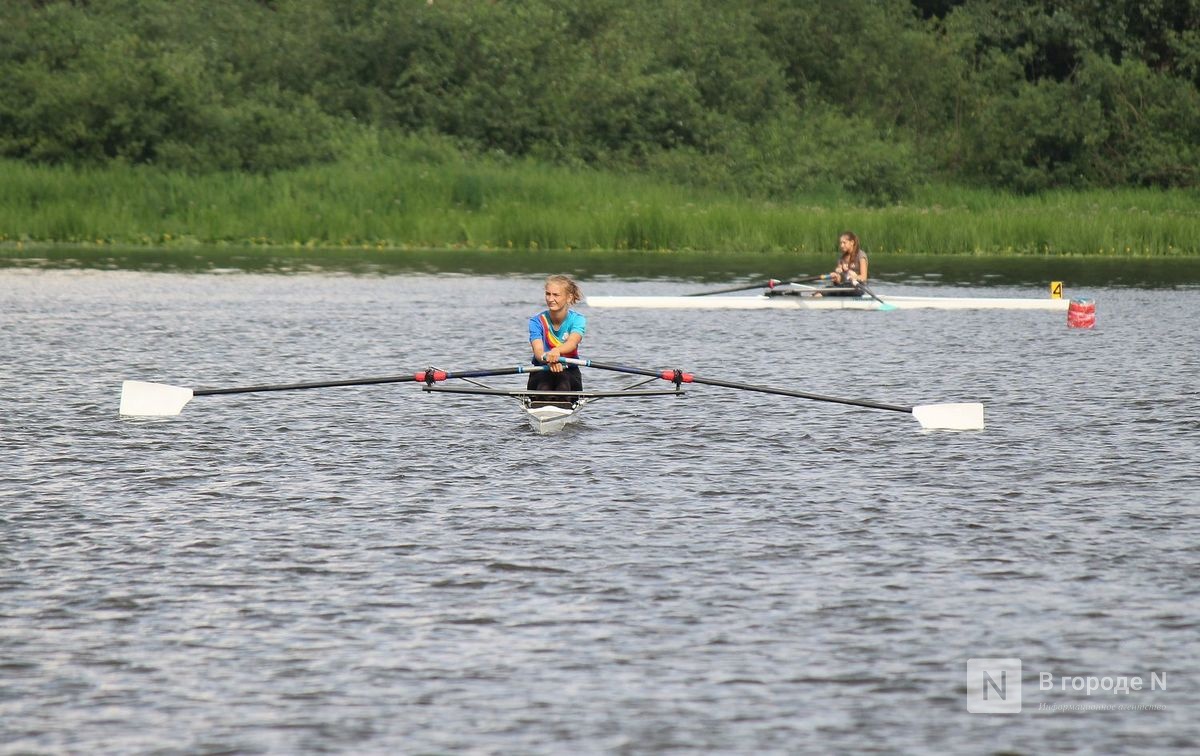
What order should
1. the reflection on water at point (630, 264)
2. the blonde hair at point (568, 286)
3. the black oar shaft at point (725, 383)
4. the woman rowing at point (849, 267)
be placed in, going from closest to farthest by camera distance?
the black oar shaft at point (725, 383)
the blonde hair at point (568, 286)
the woman rowing at point (849, 267)
the reflection on water at point (630, 264)

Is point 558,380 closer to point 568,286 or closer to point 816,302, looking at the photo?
point 568,286

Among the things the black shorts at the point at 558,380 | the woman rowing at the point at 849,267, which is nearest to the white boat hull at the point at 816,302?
the woman rowing at the point at 849,267

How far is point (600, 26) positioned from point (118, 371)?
45.7 meters

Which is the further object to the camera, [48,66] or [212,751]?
[48,66]

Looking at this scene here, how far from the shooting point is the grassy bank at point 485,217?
144ft

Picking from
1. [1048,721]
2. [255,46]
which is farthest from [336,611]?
[255,46]

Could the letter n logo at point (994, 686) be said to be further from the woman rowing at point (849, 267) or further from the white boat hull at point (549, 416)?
the woman rowing at point (849, 267)

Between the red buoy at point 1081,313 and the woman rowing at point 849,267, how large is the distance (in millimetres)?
3216

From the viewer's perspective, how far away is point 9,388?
59.8ft

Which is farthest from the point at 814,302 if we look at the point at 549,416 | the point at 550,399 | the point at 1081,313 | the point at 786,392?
→ the point at 549,416

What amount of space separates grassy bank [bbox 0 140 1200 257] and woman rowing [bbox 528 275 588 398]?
27865 millimetres

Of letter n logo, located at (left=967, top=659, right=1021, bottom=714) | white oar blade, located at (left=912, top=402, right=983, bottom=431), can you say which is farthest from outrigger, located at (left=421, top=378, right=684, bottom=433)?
letter n logo, located at (left=967, top=659, right=1021, bottom=714)

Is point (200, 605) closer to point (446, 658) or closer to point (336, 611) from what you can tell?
point (336, 611)

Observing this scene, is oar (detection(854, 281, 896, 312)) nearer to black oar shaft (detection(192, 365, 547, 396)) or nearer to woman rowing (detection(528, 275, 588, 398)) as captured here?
woman rowing (detection(528, 275, 588, 398))
